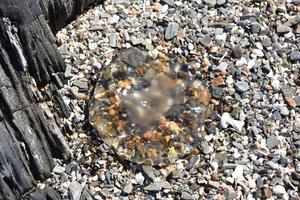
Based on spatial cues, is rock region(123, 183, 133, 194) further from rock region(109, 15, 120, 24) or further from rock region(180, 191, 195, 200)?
rock region(109, 15, 120, 24)

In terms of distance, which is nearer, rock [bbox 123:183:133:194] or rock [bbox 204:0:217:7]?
rock [bbox 123:183:133:194]

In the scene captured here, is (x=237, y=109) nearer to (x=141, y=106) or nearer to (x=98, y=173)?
(x=141, y=106)

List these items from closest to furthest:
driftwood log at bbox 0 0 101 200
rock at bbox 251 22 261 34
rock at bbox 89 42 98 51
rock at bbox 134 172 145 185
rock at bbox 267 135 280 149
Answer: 1. driftwood log at bbox 0 0 101 200
2. rock at bbox 134 172 145 185
3. rock at bbox 267 135 280 149
4. rock at bbox 89 42 98 51
5. rock at bbox 251 22 261 34

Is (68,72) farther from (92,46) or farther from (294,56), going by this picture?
(294,56)

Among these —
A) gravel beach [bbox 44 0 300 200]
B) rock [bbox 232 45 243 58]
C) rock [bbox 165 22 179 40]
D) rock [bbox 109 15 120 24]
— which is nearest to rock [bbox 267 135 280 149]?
gravel beach [bbox 44 0 300 200]

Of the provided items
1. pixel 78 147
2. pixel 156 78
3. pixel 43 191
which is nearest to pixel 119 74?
pixel 156 78

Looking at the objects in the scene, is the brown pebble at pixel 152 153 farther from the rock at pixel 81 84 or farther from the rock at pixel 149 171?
the rock at pixel 81 84

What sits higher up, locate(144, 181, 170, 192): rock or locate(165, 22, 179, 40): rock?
locate(165, 22, 179, 40): rock

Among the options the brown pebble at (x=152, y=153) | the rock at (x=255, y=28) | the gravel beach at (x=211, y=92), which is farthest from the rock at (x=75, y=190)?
the rock at (x=255, y=28)

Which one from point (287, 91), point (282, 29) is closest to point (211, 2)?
point (282, 29)
